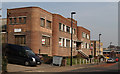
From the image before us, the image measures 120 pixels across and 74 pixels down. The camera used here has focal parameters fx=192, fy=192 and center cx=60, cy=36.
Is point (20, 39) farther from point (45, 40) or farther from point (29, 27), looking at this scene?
point (45, 40)

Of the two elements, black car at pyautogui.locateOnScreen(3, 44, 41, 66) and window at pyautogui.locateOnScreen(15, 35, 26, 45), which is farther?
window at pyautogui.locateOnScreen(15, 35, 26, 45)

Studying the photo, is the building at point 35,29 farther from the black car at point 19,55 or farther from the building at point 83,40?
the building at point 83,40

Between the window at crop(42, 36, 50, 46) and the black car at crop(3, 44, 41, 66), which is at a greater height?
the window at crop(42, 36, 50, 46)

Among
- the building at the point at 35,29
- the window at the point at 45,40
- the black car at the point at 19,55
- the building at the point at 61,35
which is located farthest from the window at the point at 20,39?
the black car at the point at 19,55

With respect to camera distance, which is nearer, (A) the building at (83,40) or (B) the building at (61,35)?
(B) the building at (61,35)

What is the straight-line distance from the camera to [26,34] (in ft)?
121

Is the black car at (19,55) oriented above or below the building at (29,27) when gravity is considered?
below

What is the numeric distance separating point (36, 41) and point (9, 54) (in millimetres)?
11718

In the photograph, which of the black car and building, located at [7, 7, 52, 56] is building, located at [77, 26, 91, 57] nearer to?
building, located at [7, 7, 52, 56]

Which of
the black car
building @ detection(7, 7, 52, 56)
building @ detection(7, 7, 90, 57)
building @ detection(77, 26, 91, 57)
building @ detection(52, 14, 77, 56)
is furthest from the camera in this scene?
building @ detection(77, 26, 91, 57)

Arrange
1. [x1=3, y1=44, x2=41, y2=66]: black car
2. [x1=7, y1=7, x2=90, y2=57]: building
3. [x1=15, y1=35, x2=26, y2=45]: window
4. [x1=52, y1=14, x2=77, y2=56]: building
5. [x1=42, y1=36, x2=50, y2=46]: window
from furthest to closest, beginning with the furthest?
[x1=52, y1=14, x2=77, y2=56]: building → [x1=42, y1=36, x2=50, y2=46]: window → [x1=15, y1=35, x2=26, y2=45]: window → [x1=7, y1=7, x2=90, y2=57]: building → [x1=3, y1=44, x2=41, y2=66]: black car

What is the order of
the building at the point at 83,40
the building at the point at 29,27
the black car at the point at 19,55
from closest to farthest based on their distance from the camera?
the black car at the point at 19,55 < the building at the point at 29,27 < the building at the point at 83,40

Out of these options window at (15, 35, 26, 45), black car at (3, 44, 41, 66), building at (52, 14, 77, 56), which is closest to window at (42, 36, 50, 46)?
building at (52, 14, 77, 56)

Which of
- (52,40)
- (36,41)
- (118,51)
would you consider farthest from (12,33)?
(118,51)
